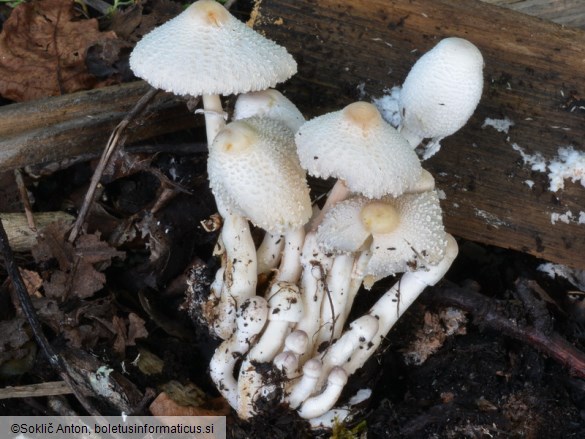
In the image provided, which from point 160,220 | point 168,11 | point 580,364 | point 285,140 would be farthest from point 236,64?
point 580,364

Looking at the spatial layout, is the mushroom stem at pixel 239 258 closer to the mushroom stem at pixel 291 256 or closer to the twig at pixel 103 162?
the mushroom stem at pixel 291 256

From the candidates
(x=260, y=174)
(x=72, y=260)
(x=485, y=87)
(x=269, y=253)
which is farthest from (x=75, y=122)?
(x=485, y=87)

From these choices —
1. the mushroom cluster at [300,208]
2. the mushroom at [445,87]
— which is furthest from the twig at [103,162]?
the mushroom at [445,87]

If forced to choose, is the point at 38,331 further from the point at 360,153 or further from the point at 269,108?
the point at 360,153

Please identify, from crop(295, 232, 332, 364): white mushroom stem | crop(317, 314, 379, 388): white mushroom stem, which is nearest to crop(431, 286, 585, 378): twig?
crop(317, 314, 379, 388): white mushroom stem

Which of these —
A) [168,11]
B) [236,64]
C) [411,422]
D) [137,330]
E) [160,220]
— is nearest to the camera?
[236,64]

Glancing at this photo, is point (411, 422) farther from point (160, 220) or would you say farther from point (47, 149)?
point (47, 149)
